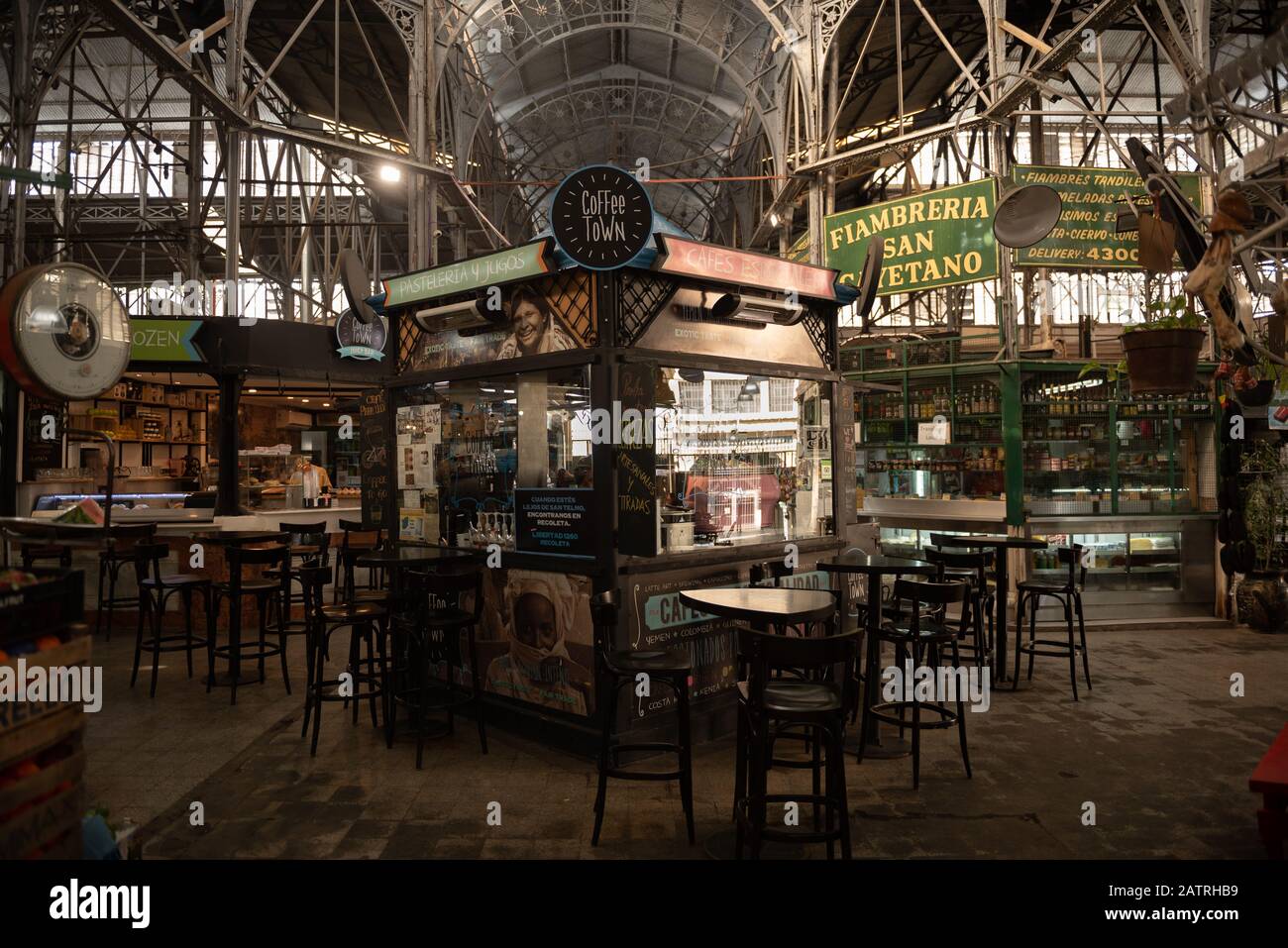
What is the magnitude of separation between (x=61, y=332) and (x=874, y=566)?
4.09 m

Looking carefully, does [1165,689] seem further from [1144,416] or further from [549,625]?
[549,625]

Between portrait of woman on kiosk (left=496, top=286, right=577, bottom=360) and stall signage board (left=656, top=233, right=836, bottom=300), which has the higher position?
stall signage board (left=656, top=233, right=836, bottom=300)

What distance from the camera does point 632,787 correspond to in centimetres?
437

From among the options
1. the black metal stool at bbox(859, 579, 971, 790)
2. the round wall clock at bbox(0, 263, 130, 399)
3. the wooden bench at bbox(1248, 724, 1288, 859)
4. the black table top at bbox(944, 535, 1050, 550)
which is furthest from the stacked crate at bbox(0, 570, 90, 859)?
the black table top at bbox(944, 535, 1050, 550)

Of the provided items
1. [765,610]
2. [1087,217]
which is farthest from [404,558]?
[1087,217]

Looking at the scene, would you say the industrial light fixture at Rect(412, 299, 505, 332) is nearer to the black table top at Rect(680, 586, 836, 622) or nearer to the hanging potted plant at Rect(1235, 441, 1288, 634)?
the black table top at Rect(680, 586, 836, 622)

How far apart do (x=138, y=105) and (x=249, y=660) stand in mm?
17303

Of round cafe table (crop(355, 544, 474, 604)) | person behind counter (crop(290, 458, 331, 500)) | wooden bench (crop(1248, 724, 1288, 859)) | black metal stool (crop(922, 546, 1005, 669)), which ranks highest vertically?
person behind counter (crop(290, 458, 331, 500))

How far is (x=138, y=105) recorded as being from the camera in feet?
60.7

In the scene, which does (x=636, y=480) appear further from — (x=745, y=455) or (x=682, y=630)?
(x=745, y=455)

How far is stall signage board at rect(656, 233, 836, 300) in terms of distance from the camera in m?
5.04

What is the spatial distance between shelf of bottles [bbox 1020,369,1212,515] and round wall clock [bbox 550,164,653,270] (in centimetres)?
603

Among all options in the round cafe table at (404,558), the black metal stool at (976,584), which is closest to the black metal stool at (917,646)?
the black metal stool at (976,584)

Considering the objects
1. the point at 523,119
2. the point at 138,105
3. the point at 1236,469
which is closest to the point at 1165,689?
the point at 1236,469
